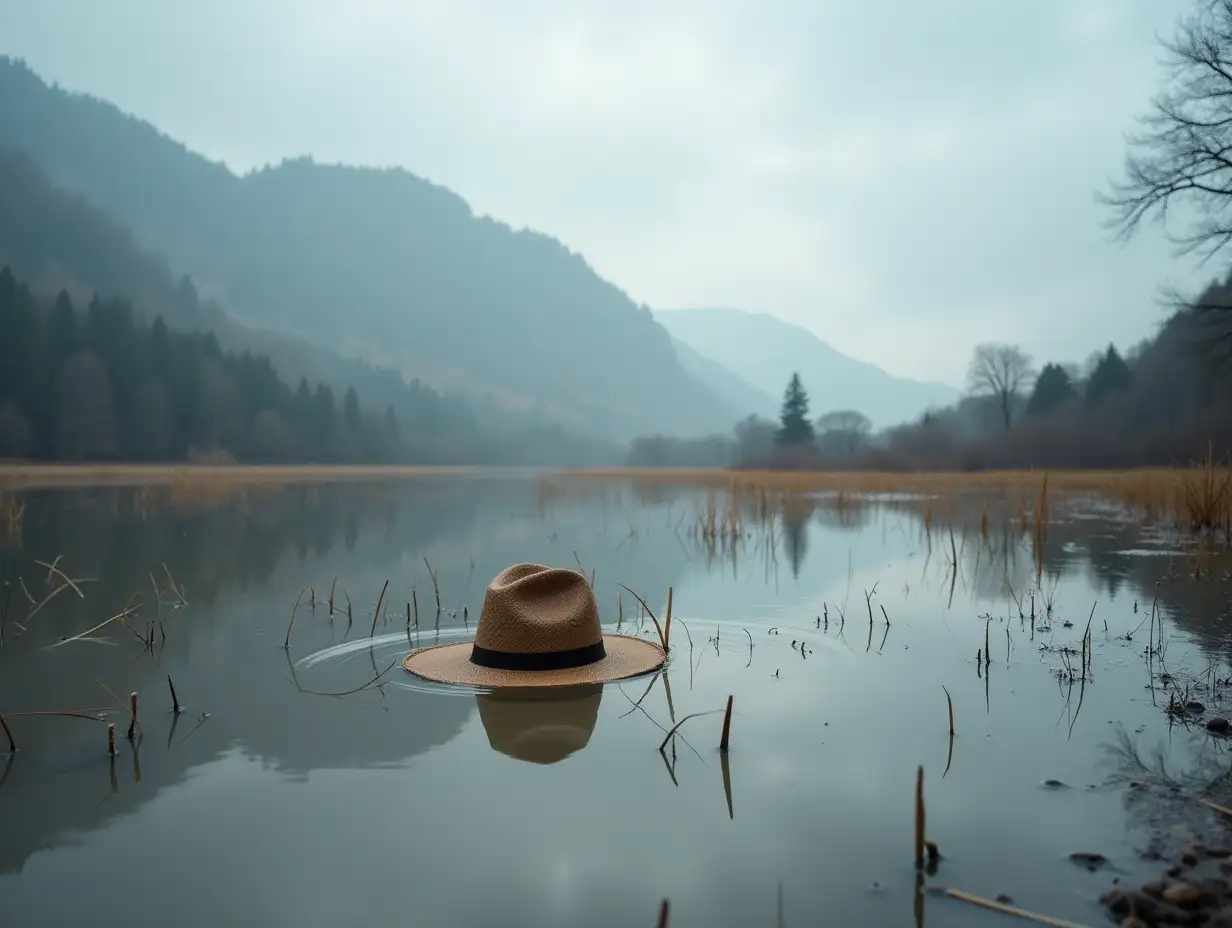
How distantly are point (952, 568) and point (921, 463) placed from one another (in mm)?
25768

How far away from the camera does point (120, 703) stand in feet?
12.1

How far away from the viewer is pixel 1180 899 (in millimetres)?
1877

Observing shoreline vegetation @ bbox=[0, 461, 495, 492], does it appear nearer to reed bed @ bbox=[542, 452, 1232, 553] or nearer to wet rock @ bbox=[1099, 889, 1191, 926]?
reed bed @ bbox=[542, 452, 1232, 553]

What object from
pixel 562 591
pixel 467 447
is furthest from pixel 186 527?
pixel 467 447

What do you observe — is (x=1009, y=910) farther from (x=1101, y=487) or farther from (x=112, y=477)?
(x=112, y=477)

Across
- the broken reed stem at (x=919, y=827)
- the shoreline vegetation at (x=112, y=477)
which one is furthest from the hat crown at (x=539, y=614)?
the shoreline vegetation at (x=112, y=477)

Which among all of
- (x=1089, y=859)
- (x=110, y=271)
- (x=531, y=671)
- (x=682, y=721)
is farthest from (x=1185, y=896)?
(x=110, y=271)

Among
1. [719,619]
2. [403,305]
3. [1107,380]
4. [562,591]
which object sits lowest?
→ [719,619]

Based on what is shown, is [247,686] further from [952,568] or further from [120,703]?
[952,568]

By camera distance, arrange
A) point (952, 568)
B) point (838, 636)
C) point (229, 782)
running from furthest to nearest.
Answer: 1. point (952, 568)
2. point (838, 636)
3. point (229, 782)

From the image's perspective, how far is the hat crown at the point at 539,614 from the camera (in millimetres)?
4004

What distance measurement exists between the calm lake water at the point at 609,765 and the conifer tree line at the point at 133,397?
3271 centimetres

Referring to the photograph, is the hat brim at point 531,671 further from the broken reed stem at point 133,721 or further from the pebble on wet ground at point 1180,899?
the pebble on wet ground at point 1180,899

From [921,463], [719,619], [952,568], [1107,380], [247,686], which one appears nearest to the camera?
[247,686]
